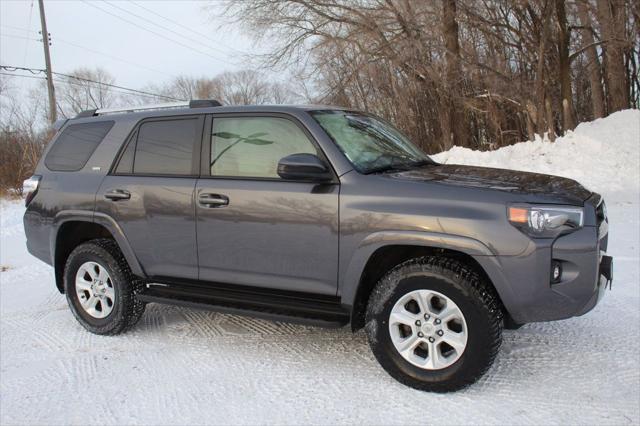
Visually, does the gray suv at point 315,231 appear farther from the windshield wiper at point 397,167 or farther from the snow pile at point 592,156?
the snow pile at point 592,156

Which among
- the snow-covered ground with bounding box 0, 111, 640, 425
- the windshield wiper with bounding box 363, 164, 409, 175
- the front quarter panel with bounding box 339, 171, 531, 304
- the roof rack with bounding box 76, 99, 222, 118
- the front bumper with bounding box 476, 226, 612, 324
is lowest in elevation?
the snow-covered ground with bounding box 0, 111, 640, 425

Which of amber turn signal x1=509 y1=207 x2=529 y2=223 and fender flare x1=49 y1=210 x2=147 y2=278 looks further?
fender flare x1=49 y1=210 x2=147 y2=278

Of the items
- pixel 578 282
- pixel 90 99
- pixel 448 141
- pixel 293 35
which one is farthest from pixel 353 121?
pixel 90 99

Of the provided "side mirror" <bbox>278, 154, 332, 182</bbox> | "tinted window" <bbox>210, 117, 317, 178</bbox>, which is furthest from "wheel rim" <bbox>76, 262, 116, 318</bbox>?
"side mirror" <bbox>278, 154, 332, 182</bbox>

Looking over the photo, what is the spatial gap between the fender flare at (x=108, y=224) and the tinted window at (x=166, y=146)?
1.59 feet

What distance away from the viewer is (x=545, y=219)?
3.06 meters

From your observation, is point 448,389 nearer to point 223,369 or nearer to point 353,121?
point 223,369

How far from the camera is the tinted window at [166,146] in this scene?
13.8ft

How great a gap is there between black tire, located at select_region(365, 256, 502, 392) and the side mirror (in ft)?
2.54

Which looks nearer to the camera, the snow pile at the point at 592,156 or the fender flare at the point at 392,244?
the fender flare at the point at 392,244

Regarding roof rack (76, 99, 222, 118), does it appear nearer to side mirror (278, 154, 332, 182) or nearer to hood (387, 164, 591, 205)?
side mirror (278, 154, 332, 182)

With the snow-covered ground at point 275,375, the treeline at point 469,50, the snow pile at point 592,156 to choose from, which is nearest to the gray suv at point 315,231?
the snow-covered ground at point 275,375

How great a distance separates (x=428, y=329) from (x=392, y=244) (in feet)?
1.85

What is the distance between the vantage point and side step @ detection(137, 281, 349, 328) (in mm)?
3549
